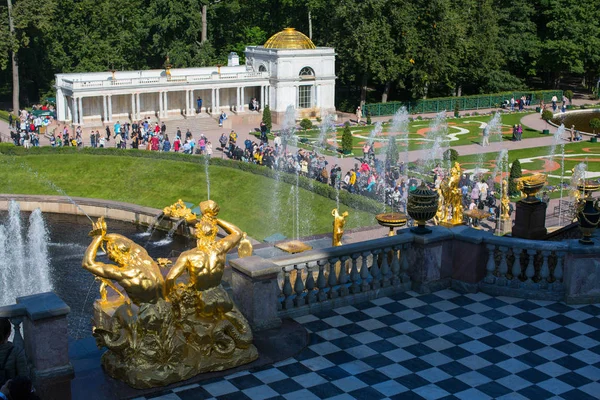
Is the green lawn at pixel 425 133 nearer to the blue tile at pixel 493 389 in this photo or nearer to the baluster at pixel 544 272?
the baluster at pixel 544 272

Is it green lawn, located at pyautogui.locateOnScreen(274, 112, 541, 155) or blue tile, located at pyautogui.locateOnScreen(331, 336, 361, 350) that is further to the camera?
green lawn, located at pyautogui.locateOnScreen(274, 112, 541, 155)

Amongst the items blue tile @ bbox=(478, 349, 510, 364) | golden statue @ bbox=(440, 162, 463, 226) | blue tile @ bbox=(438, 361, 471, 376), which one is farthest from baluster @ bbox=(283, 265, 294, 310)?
golden statue @ bbox=(440, 162, 463, 226)

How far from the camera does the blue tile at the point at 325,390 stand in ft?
42.0

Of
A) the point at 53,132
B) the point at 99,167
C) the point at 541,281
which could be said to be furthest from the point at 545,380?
the point at 53,132

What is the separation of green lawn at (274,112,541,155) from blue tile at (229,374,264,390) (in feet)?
138

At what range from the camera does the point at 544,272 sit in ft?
54.1

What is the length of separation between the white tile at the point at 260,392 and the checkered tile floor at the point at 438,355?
0.01 metres

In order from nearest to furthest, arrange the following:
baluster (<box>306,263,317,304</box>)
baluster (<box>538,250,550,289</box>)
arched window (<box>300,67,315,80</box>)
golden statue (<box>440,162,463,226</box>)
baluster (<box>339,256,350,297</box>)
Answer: baluster (<box>306,263,317,304</box>), baluster (<box>339,256,350,297</box>), baluster (<box>538,250,550,289</box>), golden statue (<box>440,162,463,226</box>), arched window (<box>300,67,315,80</box>)

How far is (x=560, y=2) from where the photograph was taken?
8088 centimetres

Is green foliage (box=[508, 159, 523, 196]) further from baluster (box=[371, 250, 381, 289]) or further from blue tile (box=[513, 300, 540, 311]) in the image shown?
baluster (box=[371, 250, 381, 289])

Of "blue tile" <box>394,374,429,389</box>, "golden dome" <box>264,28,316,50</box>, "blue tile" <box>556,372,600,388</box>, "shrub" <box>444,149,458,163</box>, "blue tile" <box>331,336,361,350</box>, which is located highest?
"golden dome" <box>264,28,316,50</box>

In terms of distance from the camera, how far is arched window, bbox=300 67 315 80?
2795 inches

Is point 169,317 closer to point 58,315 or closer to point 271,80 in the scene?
point 58,315

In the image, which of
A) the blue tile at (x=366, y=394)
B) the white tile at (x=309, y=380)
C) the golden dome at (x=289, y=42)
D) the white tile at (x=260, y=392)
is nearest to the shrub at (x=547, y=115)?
the golden dome at (x=289, y=42)
